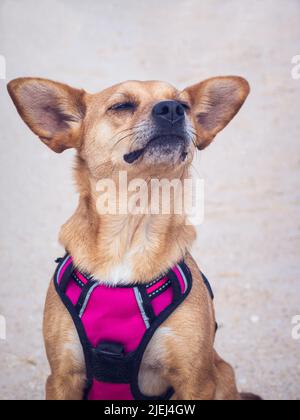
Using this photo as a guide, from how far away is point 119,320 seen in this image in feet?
7.50

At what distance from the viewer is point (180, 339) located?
7.48ft

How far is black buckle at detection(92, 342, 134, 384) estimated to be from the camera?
7.32 feet

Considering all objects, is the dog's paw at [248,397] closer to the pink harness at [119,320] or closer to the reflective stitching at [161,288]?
the pink harness at [119,320]

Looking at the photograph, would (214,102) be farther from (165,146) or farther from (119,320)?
(119,320)

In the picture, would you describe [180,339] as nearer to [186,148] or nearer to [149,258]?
[149,258]

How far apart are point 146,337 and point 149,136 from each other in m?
0.94

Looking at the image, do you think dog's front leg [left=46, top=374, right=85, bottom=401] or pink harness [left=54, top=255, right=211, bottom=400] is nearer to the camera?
pink harness [left=54, top=255, right=211, bottom=400]

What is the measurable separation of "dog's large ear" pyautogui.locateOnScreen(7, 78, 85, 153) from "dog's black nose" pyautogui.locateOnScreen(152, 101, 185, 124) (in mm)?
511

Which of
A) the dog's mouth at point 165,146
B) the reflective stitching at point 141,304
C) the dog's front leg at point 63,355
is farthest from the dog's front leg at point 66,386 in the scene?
the dog's mouth at point 165,146

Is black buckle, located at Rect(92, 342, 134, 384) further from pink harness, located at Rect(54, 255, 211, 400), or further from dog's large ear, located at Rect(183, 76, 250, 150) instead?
dog's large ear, located at Rect(183, 76, 250, 150)

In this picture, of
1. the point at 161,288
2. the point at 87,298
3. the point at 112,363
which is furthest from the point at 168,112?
the point at 112,363

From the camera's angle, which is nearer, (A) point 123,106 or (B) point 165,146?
(B) point 165,146

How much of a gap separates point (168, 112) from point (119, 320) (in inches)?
39.4

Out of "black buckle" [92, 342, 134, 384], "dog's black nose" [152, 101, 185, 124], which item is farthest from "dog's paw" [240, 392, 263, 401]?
"dog's black nose" [152, 101, 185, 124]
